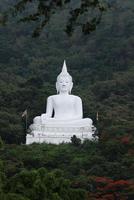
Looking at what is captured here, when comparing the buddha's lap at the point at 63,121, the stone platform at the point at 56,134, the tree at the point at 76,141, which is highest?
the buddha's lap at the point at 63,121

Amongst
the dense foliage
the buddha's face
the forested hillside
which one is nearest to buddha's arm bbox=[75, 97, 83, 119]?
the buddha's face

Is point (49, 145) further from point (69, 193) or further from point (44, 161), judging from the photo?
point (69, 193)

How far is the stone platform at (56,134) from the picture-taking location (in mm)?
26406

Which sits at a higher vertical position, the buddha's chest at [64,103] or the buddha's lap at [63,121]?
the buddha's chest at [64,103]

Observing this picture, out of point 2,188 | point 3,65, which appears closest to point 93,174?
point 2,188

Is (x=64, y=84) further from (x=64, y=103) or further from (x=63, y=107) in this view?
(x=63, y=107)

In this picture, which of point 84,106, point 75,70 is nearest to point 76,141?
point 84,106

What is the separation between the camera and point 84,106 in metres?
31.7

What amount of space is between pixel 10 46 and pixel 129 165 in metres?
31.1

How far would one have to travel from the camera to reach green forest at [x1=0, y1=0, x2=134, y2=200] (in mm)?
15023

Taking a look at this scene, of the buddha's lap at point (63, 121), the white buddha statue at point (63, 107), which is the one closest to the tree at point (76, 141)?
the buddha's lap at point (63, 121)

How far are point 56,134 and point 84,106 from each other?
17.2ft

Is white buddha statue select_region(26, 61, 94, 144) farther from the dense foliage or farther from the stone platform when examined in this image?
the dense foliage

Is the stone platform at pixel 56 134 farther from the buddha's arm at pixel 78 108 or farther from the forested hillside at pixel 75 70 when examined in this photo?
the buddha's arm at pixel 78 108
